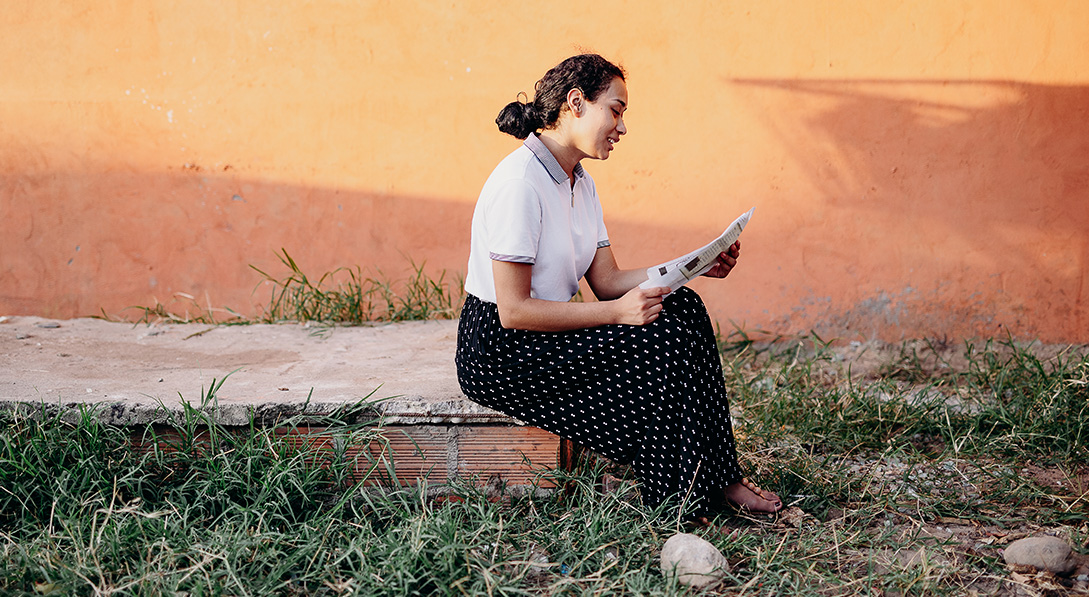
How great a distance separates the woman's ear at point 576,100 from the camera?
2514mm

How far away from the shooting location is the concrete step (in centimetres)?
265

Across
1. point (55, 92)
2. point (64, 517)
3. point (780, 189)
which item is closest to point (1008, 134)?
point (780, 189)

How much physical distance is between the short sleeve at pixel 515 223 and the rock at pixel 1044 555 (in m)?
1.61

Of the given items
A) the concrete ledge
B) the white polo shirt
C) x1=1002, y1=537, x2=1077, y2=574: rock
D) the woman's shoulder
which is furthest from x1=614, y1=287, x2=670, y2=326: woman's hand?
x1=1002, y1=537, x2=1077, y2=574: rock

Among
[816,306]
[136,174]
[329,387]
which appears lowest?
[329,387]

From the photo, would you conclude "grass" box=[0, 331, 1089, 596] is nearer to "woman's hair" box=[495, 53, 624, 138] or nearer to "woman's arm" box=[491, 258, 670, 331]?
"woman's arm" box=[491, 258, 670, 331]

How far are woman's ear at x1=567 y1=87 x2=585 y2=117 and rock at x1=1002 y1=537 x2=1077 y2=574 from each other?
1785mm

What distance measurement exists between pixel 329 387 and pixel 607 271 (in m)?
1.06

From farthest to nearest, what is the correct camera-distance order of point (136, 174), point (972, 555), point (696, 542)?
1. point (136, 174)
2. point (972, 555)
3. point (696, 542)

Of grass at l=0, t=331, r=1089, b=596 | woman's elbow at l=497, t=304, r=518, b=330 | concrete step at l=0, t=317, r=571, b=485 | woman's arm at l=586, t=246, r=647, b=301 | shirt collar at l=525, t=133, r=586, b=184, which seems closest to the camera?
grass at l=0, t=331, r=1089, b=596

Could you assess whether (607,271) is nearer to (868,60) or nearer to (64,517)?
(64,517)

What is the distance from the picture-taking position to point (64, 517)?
2.42m

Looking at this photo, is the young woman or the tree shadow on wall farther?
the tree shadow on wall

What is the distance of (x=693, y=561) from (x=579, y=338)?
70 cm
